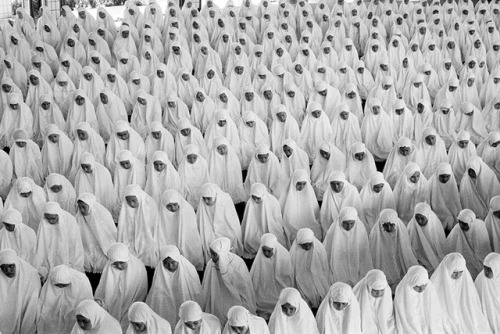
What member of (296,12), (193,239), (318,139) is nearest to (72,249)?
(193,239)

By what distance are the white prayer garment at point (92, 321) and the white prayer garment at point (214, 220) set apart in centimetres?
209

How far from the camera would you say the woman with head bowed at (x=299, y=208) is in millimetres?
8680

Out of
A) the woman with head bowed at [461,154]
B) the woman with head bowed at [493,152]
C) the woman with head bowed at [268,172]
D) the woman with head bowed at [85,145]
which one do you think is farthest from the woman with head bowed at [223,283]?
the woman with head bowed at [493,152]

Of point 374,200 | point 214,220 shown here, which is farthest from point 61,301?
point 374,200

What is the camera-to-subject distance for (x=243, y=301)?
7.32 m

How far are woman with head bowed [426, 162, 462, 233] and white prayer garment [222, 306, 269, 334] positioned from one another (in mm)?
3414

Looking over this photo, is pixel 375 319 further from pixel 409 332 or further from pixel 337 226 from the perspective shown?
pixel 337 226

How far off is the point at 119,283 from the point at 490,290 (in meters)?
3.36

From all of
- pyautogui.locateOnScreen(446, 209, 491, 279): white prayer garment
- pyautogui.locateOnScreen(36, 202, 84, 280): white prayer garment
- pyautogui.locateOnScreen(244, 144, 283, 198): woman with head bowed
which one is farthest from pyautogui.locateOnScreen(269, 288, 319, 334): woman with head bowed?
pyautogui.locateOnScreen(244, 144, 283, 198): woman with head bowed

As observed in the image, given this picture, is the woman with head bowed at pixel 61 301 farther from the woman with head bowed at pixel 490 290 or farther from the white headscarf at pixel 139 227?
the woman with head bowed at pixel 490 290

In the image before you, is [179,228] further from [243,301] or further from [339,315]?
[339,315]

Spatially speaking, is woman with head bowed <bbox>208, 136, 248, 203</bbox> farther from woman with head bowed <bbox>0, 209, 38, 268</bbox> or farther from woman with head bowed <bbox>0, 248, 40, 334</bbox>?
woman with head bowed <bbox>0, 248, 40, 334</bbox>

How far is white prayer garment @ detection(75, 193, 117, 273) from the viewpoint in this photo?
8234 mm

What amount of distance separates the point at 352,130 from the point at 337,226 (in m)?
3.22
